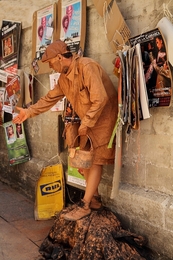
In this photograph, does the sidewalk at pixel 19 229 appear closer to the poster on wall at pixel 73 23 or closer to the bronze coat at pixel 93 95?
the bronze coat at pixel 93 95

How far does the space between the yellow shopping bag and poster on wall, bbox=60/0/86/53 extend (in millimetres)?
1609

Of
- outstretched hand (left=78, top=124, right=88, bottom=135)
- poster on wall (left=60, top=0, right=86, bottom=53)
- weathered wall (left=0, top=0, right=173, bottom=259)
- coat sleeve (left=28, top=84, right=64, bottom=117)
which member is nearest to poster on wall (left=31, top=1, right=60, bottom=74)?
poster on wall (left=60, top=0, right=86, bottom=53)

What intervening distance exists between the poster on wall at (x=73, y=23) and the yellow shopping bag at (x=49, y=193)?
1.61 meters

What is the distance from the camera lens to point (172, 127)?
10.7ft

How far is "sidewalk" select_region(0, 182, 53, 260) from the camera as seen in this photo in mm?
3603

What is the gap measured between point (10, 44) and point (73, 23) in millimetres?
1776

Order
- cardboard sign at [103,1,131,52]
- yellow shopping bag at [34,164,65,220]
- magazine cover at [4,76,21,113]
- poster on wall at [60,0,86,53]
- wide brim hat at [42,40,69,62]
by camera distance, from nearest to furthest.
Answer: wide brim hat at [42,40,69,62], cardboard sign at [103,1,131,52], poster on wall at [60,0,86,53], yellow shopping bag at [34,164,65,220], magazine cover at [4,76,21,113]

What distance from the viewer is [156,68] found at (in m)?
3.19

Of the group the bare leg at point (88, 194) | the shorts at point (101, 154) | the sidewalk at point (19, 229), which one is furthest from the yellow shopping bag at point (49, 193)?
the shorts at point (101, 154)

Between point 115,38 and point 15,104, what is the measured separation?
2.40 meters

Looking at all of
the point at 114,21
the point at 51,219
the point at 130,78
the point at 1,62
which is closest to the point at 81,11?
the point at 114,21

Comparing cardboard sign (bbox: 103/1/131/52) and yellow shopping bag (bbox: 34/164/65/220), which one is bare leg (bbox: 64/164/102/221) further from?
cardboard sign (bbox: 103/1/131/52)

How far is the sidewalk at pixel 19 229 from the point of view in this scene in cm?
360

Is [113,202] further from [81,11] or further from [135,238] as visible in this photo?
[81,11]
